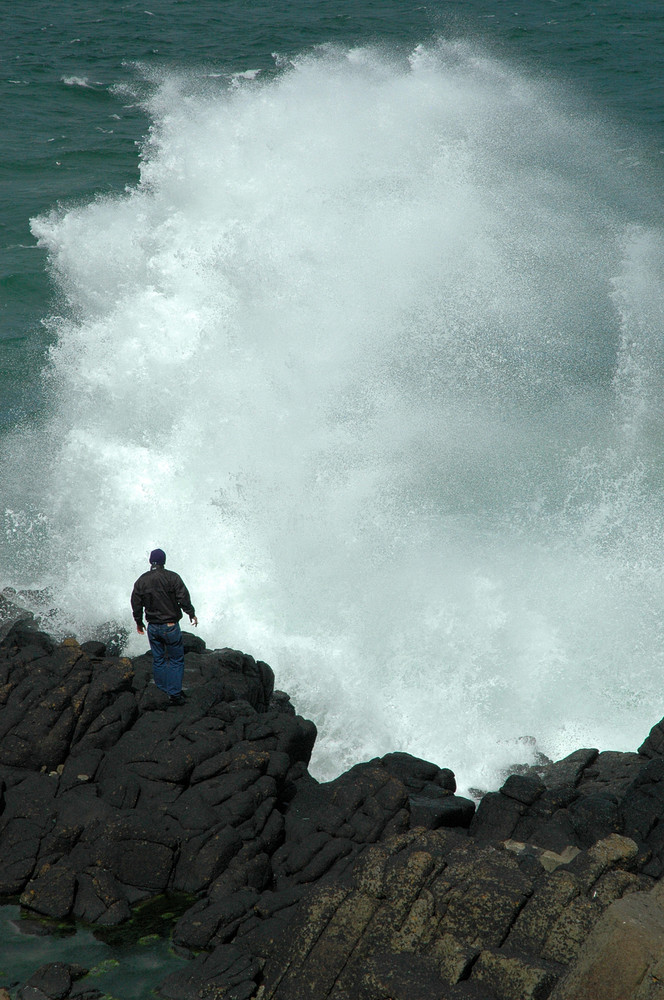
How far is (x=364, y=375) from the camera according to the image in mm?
17516

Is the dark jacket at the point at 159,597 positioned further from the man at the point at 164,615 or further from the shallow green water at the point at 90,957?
the shallow green water at the point at 90,957

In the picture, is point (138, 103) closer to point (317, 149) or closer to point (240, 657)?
point (317, 149)

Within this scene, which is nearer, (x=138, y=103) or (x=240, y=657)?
(x=240, y=657)

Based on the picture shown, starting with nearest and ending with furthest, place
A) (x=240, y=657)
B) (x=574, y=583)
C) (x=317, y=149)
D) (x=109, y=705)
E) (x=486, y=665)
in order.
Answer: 1. (x=109, y=705)
2. (x=240, y=657)
3. (x=486, y=665)
4. (x=574, y=583)
5. (x=317, y=149)

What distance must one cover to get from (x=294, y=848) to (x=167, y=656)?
2.63 meters

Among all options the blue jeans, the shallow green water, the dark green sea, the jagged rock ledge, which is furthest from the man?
the shallow green water

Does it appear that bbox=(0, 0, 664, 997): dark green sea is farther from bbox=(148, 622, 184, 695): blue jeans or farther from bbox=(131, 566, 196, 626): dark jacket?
bbox=(131, 566, 196, 626): dark jacket

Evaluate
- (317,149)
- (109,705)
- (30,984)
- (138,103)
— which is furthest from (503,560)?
(138,103)

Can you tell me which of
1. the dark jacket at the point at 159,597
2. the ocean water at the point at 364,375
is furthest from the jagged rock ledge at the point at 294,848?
the ocean water at the point at 364,375

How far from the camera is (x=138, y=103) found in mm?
28062

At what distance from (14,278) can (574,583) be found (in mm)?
14287

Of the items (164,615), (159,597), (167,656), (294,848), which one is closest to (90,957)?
(294,848)

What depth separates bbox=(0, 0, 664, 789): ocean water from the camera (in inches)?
511

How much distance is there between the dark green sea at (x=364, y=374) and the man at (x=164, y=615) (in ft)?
7.74
